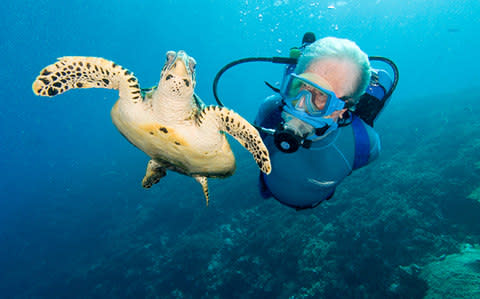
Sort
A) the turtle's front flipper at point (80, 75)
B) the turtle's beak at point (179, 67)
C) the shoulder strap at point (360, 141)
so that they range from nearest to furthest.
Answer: the turtle's beak at point (179, 67), the turtle's front flipper at point (80, 75), the shoulder strap at point (360, 141)

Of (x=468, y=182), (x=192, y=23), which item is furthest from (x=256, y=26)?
(x=468, y=182)

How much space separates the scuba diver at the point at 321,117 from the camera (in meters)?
2.35

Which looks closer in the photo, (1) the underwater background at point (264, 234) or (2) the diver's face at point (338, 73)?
(2) the diver's face at point (338, 73)

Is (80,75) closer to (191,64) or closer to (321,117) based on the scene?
(191,64)

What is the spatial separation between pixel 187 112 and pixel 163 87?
1.54 feet

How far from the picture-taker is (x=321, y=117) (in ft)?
8.09

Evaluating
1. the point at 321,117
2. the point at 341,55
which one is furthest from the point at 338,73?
the point at 321,117

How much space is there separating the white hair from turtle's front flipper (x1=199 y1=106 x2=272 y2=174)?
0.84m

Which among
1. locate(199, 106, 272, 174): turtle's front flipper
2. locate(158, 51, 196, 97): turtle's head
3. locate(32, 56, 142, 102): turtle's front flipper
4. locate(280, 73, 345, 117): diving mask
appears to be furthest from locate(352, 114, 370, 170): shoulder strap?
locate(32, 56, 142, 102): turtle's front flipper

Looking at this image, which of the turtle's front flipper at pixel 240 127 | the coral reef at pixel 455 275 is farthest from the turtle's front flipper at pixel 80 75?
the coral reef at pixel 455 275

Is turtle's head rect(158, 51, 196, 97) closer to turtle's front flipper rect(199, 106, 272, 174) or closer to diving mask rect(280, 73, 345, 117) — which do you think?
turtle's front flipper rect(199, 106, 272, 174)

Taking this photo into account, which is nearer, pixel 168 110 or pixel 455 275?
pixel 168 110

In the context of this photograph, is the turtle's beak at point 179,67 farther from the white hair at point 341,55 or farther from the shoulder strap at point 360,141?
the shoulder strap at point 360,141

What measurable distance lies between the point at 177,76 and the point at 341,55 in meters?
1.68
